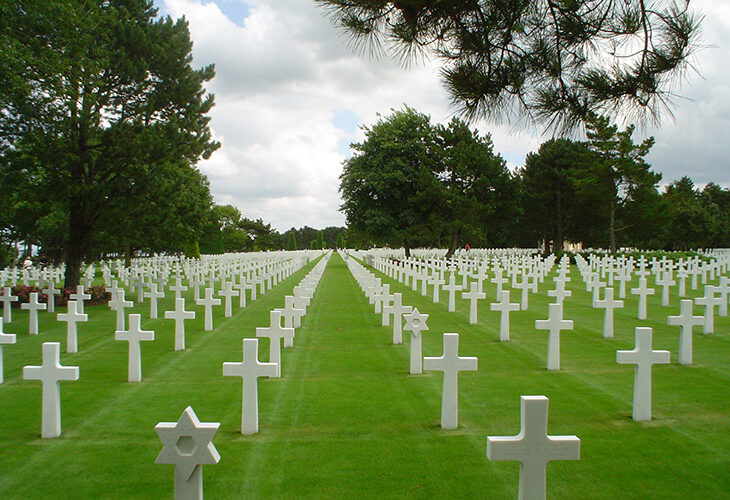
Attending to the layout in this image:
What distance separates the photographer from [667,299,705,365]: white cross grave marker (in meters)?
7.59

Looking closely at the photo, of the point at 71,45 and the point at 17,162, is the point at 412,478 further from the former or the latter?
the point at 17,162

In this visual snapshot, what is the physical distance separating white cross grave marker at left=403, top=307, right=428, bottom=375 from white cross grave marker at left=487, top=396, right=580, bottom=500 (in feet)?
12.1

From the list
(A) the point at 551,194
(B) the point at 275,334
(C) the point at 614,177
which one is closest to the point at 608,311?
(B) the point at 275,334

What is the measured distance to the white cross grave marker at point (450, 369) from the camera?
17.2ft

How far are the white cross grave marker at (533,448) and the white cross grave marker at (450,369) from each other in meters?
1.99

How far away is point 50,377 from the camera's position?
5086mm

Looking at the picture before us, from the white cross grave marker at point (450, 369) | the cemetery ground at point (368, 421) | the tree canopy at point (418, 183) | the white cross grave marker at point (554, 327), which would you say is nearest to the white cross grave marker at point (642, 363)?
the cemetery ground at point (368, 421)

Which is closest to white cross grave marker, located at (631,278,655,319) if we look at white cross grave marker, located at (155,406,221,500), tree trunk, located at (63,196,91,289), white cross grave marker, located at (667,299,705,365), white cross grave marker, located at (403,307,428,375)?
white cross grave marker, located at (667,299,705,365)

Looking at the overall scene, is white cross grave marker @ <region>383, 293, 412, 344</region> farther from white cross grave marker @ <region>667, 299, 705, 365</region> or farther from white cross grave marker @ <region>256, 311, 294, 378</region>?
white cross grave marker @ <region>667, 299, 705, 365</region>

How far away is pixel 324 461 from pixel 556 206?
185 feet

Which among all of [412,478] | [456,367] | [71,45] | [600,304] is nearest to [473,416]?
[456,367]

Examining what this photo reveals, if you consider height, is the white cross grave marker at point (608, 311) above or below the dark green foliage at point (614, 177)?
below

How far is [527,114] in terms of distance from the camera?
17.2 feet

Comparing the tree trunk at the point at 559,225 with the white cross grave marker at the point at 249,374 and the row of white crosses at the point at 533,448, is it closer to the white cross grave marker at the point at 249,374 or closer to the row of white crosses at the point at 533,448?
the white cross grave marker at the point at 249,374
